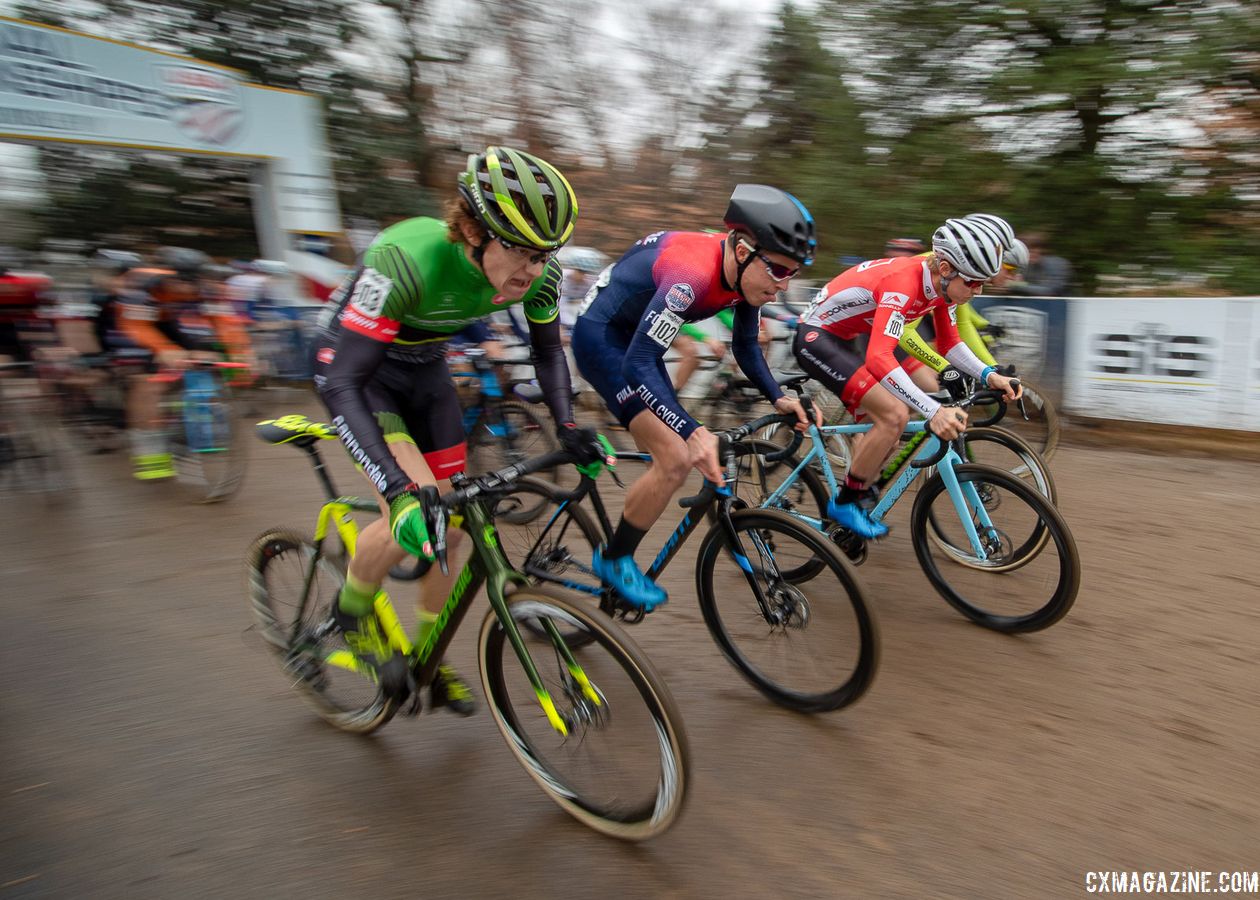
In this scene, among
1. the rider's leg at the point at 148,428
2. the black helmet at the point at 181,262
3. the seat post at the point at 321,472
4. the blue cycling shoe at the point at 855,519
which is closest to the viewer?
the seat post at the point at 321,472

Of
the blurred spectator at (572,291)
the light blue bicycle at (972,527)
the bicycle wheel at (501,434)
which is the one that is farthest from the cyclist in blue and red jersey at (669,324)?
the blurred spectator at (572,291)

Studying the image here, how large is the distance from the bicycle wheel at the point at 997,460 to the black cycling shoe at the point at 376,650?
2890mm

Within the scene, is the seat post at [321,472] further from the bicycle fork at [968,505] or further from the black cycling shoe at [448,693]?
the bicycle fork at [968,505]

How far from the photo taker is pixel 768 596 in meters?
3.34

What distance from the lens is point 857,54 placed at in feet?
40.9

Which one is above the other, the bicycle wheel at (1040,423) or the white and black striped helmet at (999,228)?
the white and black striped helmet at (999,228)

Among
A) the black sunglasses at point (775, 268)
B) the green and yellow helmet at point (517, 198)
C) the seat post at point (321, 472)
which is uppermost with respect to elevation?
the green and yellow helmet at point (517, 198)

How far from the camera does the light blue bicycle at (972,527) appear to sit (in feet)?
12.7

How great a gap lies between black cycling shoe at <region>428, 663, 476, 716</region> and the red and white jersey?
252 centimetres

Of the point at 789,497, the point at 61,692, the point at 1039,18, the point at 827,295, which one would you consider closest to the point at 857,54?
the point at 1039,18

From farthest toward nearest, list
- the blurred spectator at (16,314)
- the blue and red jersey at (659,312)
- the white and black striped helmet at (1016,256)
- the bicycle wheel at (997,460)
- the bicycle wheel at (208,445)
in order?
the blurred spectator at (16,314)
the bicycle wheel at (208,445)
the white and black striped helmet at (1016,256)
the bicycle wheel at (997,460)
the blue and red jersey at (659,312)

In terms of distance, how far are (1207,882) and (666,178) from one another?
69.0ft

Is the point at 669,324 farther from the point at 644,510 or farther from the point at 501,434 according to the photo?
the point at 501,434

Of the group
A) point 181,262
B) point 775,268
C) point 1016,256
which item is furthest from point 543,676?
point 181,262
